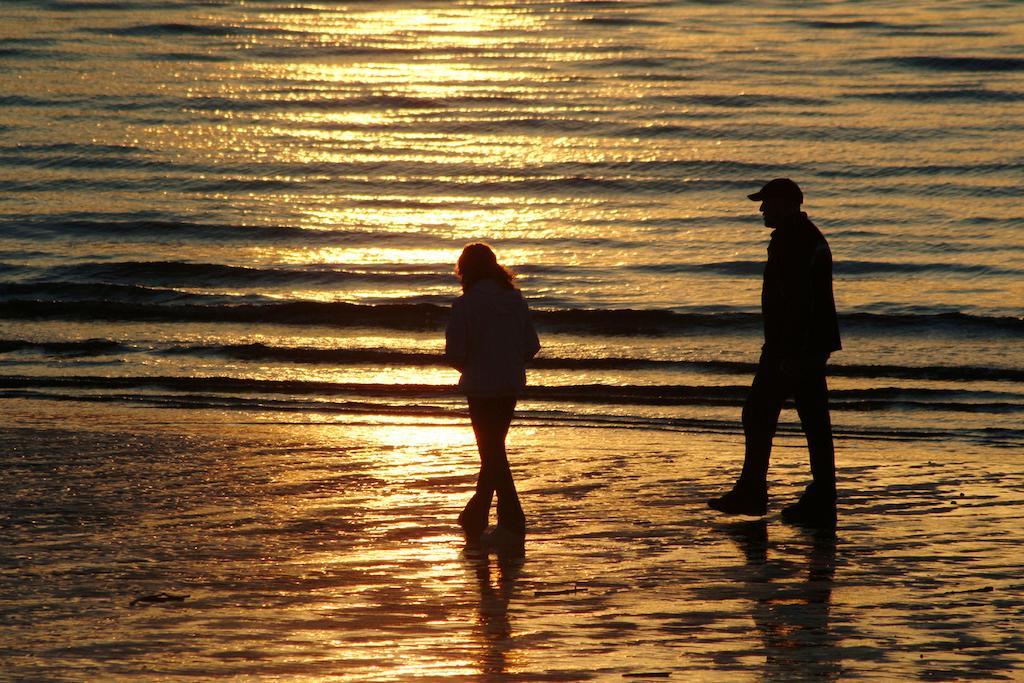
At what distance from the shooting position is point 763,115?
3050 centimetres

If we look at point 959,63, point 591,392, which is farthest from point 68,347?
point 959,63

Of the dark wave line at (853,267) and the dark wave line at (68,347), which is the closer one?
the dark wave line at (68,347)

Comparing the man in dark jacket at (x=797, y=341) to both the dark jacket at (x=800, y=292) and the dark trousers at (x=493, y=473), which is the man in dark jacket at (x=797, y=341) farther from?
the dark trousers at (x=493, y=473)

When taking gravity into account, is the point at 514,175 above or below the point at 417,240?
above

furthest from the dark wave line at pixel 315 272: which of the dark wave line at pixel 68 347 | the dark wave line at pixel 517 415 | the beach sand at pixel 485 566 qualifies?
the beach sand at pixel 485 566

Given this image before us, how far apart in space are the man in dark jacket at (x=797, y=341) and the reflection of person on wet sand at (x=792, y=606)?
0.64ft

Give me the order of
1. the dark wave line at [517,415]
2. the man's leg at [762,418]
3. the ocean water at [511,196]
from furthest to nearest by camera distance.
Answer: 1. the ocean water at [511,196]
2. the dark wave line at [517,415]
3. the man's leg at [762,418]

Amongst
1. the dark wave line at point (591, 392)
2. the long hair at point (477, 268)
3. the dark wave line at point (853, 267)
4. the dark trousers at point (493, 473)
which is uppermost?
the dark wave line at point (853, 267)

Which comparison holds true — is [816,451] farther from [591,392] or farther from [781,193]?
[591,392]

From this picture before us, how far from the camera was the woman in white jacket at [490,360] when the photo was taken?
7.76 metres

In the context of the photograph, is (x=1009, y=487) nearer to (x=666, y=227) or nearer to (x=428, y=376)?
(x=428, y=376)

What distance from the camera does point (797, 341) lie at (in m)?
7.97

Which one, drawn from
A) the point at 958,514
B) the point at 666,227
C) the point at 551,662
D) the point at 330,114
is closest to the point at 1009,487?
the point at 958,514

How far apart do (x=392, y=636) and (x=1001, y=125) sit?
82.1 feet
